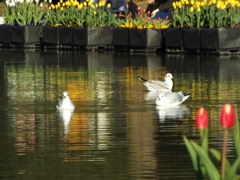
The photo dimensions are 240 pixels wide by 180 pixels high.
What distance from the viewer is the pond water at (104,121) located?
7086 millimetres

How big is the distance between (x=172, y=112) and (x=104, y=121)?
1442 millimetres

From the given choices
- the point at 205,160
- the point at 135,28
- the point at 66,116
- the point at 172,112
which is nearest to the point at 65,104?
the point at 66,116

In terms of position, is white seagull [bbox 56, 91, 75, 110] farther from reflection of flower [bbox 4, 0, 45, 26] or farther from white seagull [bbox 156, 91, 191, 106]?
reflection of flower [bbox 4, 0, 45, 26]

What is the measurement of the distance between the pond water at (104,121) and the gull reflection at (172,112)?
15 mm

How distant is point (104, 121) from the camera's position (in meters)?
10.2

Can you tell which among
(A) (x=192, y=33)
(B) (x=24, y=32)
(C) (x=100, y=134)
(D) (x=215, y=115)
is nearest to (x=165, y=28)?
(A) (x=192, y=33)

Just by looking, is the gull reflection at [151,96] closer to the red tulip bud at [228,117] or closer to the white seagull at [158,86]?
the white seagull at [158,86]

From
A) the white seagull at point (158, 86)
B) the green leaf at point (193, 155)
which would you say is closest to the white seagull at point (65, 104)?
Answer: the white seagull at point (158, 86)

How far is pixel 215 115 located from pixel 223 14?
1436 centimetres

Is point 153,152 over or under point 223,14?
under

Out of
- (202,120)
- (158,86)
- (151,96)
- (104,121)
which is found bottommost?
(104,121)

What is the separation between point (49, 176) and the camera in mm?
6672

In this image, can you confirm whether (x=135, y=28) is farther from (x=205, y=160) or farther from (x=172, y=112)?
(x=205, y=160)

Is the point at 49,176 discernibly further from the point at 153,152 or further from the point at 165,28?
the point at 165,28
